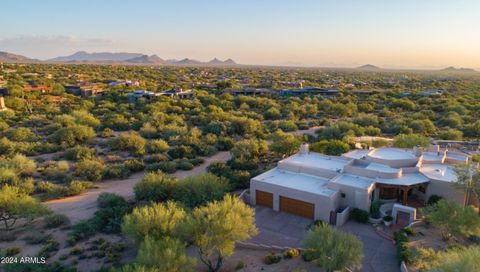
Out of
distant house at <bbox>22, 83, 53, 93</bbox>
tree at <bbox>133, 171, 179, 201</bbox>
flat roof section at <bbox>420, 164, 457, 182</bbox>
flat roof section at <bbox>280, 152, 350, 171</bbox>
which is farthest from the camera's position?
distant house at <bbox>22, 83, 53, 93</bbox>

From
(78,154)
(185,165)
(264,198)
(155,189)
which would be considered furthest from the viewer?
(78,154)


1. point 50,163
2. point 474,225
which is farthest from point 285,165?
point 50,163

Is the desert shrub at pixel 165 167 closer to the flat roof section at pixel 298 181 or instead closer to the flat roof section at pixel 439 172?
the flat roof section at pixel 298 181

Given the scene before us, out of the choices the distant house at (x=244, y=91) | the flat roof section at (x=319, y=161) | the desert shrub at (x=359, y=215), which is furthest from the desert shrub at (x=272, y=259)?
the distant house at (x=244, y=91)

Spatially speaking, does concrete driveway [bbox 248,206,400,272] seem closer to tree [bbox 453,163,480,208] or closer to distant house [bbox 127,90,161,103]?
tree [bbox 453,163,480,208]

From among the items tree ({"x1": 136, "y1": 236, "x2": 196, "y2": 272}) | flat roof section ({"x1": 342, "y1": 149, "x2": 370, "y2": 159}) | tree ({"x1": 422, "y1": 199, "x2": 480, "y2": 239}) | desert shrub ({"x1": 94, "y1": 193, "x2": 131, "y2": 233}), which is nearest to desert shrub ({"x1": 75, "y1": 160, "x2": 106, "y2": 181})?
desert shrub ({"x1": 94, "y1": 193, "x2": 131, "y2": 233})

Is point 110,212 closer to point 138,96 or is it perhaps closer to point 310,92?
point 138,96

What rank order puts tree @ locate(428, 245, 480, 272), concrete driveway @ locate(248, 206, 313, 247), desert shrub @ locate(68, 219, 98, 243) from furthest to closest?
concrete driveway @ locate(248, 206, 313, 247) → desert shrub @ locate(68, 219, 98, 243) → tree @ locate(428, 245, 480, 272)

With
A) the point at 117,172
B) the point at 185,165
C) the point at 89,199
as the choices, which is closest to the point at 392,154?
the point at 185,165
